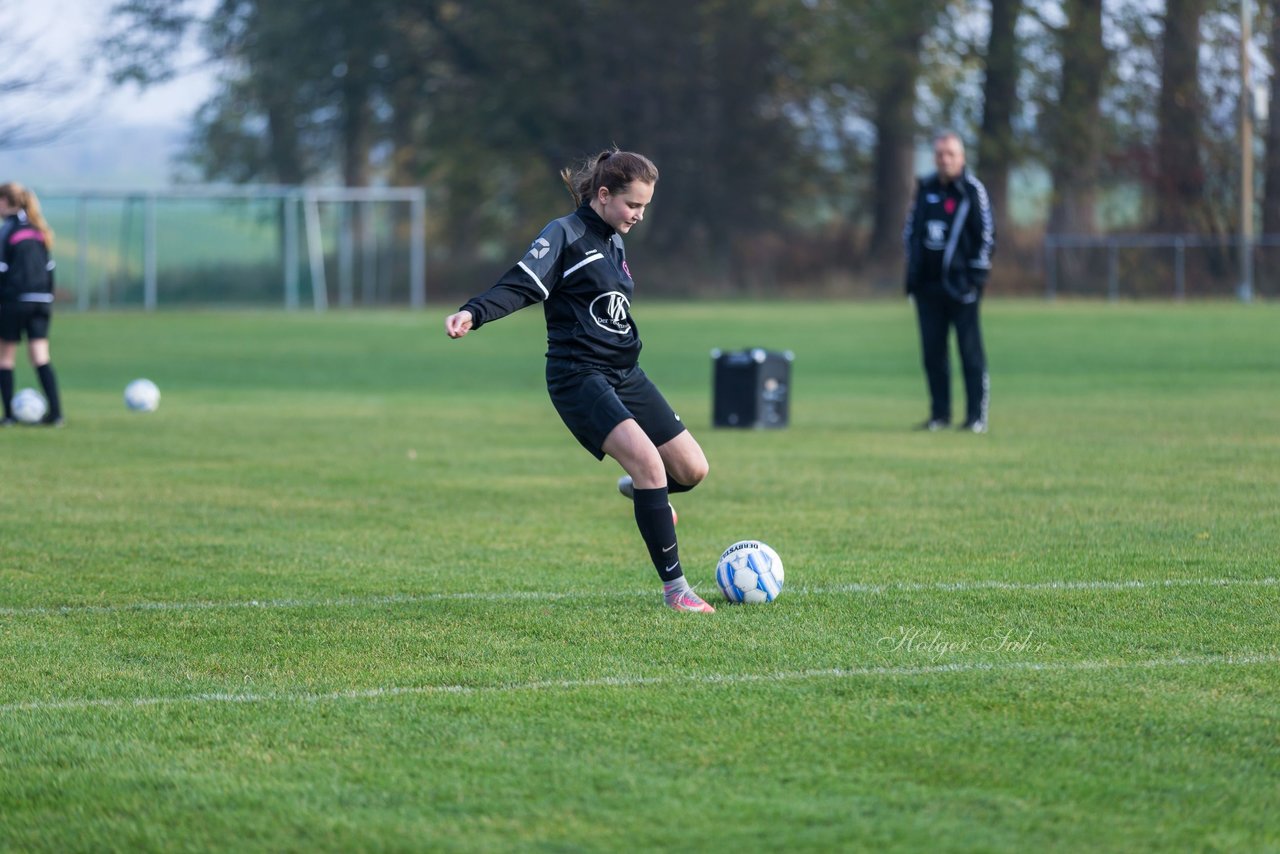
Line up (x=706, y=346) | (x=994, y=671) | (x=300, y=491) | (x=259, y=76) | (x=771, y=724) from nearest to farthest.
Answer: (x=771, y=724), (x=994, y=671), (x=300, y=491), (x=706, y=346), (x=259, y=76)

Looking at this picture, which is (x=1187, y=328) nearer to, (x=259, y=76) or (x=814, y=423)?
(x=814, y=423)

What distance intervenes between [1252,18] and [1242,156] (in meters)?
4.32

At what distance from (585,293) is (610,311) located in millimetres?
121

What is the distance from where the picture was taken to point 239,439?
13727 mm

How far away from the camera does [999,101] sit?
44094 millimetres

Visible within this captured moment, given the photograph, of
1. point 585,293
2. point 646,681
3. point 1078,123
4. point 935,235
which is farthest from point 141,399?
point 1078,123

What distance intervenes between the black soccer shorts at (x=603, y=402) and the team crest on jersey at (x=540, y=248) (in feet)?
1.51

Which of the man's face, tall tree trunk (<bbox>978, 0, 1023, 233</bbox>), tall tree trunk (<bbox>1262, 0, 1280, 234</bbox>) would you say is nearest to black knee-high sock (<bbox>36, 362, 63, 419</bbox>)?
the man's face

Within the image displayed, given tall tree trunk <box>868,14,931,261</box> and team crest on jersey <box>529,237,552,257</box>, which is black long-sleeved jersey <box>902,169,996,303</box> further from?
tall tree trunk <box>868,14,931,261</box>

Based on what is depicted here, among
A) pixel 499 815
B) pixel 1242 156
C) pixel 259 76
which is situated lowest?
pixel 499 815

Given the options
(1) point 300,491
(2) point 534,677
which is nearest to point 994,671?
(2) point 534,677

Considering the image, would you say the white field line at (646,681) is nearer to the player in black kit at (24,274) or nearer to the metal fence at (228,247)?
the player in black kit at (24,274)

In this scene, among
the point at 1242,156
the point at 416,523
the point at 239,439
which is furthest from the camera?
the point at 1242,156

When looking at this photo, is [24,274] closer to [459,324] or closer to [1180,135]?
[459,324]
